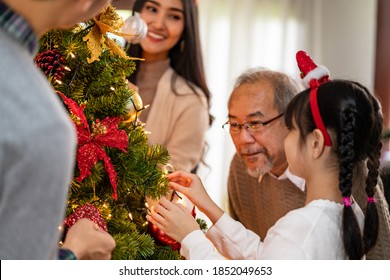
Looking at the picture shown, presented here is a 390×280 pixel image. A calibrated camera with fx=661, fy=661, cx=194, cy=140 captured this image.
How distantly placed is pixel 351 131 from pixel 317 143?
0.06 meters

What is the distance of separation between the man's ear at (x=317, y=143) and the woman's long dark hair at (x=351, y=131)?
2 cm

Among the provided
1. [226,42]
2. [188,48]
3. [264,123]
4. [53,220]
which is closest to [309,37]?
[226,42]

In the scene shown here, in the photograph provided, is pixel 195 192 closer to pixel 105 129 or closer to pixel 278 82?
pixel 105 129

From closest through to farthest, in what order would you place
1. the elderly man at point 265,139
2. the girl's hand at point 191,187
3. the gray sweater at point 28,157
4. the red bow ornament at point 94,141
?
the gray sweater at point 28,157
the red bow ornament at point 94,141
the girl's hand at point 191,187
the elderly man at point 265,139

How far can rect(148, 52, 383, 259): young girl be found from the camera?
43.3 inches

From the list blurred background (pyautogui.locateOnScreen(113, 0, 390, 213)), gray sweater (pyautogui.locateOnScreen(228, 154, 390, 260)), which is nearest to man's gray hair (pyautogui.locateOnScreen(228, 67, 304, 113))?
gray sweater (pyautogui.locateOnScreen(228, 154, 390, 260))

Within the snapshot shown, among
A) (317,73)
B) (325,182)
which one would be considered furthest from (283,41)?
(325,182)

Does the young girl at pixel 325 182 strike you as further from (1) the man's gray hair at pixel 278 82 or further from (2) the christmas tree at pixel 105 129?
(1) the man's gray hair at pixel 278 82

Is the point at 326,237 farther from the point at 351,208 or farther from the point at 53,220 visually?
the point at 53,220

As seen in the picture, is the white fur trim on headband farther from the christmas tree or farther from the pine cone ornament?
the pine cone ornament

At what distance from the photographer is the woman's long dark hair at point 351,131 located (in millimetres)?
1133

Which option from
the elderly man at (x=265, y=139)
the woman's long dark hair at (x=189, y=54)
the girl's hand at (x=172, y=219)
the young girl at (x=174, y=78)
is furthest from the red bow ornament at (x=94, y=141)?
the woman's long dark hair at (x=189, y=54)

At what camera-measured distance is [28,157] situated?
0.51 metres

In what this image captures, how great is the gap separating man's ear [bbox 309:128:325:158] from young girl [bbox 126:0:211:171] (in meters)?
1.15
